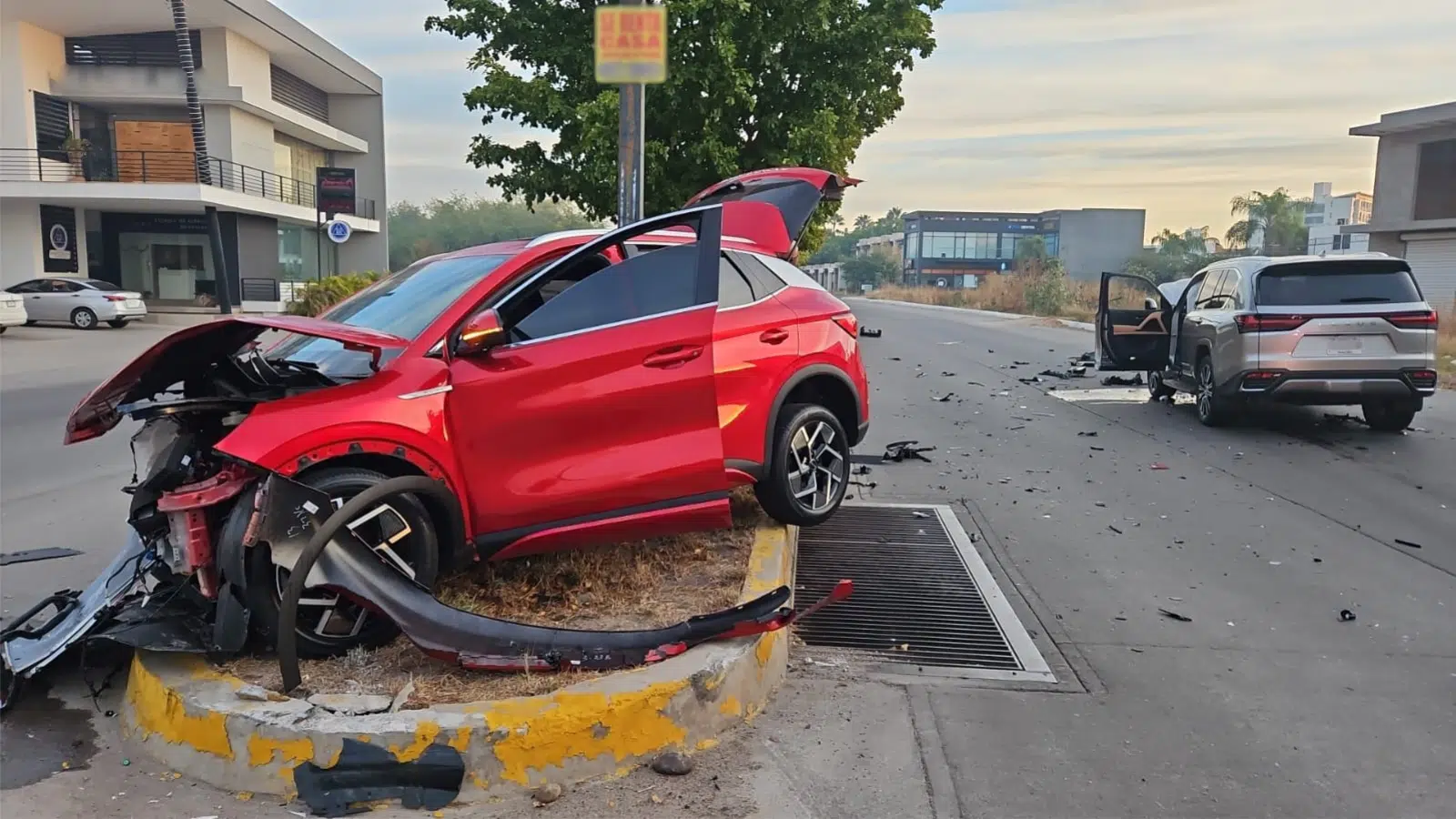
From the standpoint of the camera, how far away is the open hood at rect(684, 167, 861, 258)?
23.2ft

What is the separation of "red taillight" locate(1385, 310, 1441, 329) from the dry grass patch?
788cm

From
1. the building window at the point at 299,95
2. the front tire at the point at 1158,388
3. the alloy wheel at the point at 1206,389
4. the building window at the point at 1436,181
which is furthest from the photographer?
the building window at the point at 299,95

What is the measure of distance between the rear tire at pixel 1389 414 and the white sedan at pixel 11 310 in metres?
27.8

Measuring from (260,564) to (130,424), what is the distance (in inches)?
372

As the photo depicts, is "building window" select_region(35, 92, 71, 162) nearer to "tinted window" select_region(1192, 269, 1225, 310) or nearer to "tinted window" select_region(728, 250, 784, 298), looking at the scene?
"tinted window" select_region(1192, 269, 1225, 310)

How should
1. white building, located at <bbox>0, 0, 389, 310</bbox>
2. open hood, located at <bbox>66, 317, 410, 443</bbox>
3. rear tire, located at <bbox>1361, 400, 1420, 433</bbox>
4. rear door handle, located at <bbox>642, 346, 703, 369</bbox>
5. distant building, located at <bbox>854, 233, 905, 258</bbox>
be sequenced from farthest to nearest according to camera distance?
distant building, located at <bbox>854, 233, 905, 258</bbox> < white building, located at <bbox>0, 0, 389, 310</bbox> < rear tire, located at <bbox>1361, 400, 1420, 433</bbox> < rear door handle, located at <bbox>642, 346, 703, 369</bbox> < open hood, located at <bbox>66, 317, 410, 443</bbox>

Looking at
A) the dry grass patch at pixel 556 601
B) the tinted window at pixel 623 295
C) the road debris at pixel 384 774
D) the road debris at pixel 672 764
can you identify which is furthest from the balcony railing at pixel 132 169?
the road debris at pixel 672 764

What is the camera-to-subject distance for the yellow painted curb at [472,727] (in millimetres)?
3555

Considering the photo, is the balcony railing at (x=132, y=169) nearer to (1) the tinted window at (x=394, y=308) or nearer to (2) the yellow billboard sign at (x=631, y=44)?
(2) the yellow billboard sign at (x=631, y=44)

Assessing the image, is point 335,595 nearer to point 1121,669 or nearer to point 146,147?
point 1121,669

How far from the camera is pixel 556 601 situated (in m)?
5.02

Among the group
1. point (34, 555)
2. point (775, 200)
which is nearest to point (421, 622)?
point (34, 555)

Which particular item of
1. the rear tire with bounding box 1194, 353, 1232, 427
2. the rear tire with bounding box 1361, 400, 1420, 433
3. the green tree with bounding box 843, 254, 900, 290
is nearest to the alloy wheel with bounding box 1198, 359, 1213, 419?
the rear tire with bounding box 1194, 353, 1232, 427

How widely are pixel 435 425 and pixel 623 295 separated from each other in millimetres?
1156
